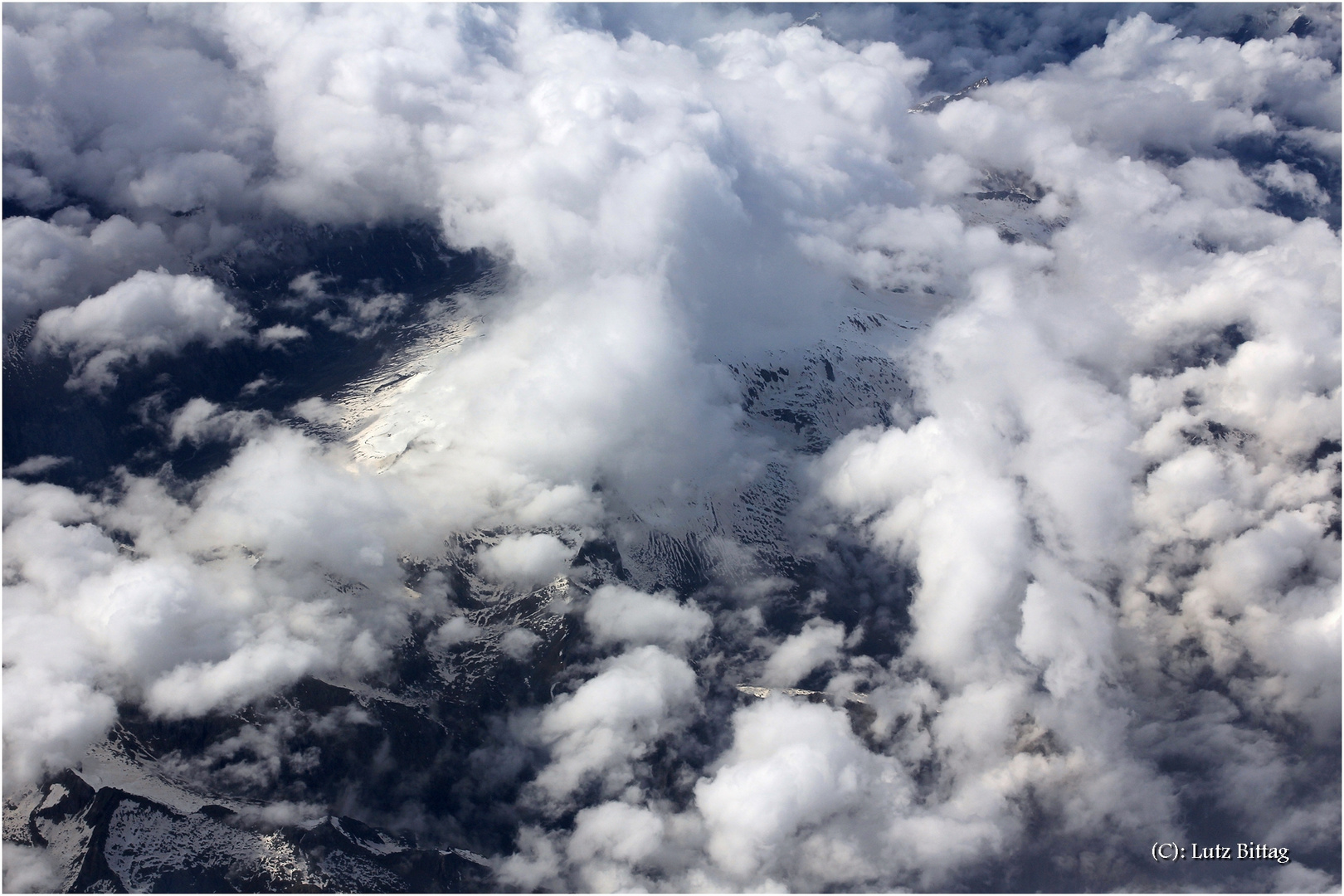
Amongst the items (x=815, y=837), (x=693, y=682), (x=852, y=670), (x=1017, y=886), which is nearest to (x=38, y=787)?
(x=693, y=682)

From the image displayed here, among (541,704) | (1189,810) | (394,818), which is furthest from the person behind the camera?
(541,704)

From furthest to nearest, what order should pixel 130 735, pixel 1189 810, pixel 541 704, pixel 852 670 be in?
pixel 852 670, pixel 541 704, pixel 1189 810, pixel 130 735

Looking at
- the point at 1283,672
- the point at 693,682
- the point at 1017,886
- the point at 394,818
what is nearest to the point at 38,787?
the point at 394,818

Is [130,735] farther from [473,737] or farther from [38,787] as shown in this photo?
[473,737]

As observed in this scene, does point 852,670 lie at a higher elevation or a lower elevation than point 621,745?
higher

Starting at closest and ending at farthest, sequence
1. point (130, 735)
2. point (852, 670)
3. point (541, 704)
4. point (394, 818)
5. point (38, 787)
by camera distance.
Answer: point (38, 787) < point (130, 735) < point (394, 818) < point (541, 704) < point (852, 670)

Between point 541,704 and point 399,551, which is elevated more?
point 399,551

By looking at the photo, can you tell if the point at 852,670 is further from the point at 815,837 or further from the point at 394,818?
the point at 394,818

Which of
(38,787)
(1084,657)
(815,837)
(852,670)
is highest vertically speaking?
(1084,657)

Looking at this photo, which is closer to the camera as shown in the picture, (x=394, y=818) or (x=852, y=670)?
(x=394, y=818)
